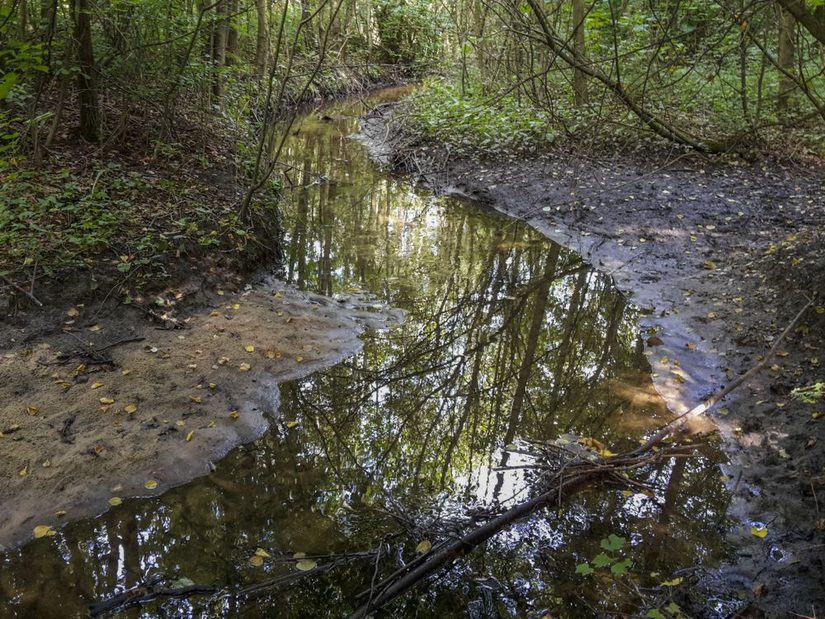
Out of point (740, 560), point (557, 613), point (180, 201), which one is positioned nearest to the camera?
point (557, 613)

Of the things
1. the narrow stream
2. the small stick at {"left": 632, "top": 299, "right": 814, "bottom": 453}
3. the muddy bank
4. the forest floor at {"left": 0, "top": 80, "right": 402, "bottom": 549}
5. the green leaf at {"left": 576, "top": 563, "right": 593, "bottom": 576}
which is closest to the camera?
the green leaf at {"left": 576, "top": 563, "right": 593, "bottom": 576}

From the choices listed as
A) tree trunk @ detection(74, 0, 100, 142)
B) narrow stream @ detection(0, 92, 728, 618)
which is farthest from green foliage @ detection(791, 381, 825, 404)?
tree trunk @ detection(74, 0, 100, 142)

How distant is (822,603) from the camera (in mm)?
2975

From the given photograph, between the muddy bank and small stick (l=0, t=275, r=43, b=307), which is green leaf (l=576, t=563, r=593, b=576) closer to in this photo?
the muddy bank

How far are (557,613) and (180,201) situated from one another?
594 cm

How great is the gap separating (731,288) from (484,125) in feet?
23.5

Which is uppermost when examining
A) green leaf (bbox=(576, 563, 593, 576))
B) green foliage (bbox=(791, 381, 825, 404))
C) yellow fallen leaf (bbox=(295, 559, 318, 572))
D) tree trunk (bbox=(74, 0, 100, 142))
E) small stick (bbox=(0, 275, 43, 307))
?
tree trunk (bbox=(74, 0, 100, 142))

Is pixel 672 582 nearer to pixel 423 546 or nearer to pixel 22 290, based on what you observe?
pixel 423 546

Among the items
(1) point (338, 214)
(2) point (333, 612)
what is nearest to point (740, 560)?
(2) point (333, 612)

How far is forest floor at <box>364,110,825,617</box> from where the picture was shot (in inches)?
137

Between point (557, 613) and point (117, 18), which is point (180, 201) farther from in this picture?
point (557, 613)

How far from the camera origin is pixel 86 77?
684 cm

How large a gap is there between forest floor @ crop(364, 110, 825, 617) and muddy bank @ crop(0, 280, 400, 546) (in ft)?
10.5

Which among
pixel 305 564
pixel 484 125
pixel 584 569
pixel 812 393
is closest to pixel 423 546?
pixel 305 564
